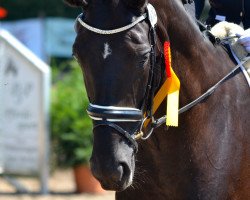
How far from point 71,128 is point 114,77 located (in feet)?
23.4

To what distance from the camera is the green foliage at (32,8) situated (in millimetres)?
27281

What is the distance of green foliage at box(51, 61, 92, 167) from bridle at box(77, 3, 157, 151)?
261 inches

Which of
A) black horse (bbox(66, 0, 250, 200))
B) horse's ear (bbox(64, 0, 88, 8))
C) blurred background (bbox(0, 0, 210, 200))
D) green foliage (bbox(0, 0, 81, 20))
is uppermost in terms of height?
horse's ear (bbox(64, 0, 88, 8))

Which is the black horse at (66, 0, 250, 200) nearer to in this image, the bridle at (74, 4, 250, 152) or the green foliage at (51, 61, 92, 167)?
the bridle at (74, 4, 250, 152)

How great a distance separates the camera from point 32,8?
91.5 feet

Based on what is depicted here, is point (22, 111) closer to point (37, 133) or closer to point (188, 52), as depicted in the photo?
point (37, 133)

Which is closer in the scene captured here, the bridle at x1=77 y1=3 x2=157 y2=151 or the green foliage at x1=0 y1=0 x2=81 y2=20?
the bridle at x1=77 y1=3 x2=157 y2=151

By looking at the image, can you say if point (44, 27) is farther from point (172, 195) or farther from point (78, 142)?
point (172, 195)

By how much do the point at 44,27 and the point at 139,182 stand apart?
1693cm

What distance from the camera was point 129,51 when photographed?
3455 millimetres

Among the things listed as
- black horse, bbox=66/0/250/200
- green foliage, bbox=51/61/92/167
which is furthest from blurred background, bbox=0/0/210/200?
black horse, bbox=66/0/250/200

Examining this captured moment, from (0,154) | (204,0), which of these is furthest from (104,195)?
(204,0)

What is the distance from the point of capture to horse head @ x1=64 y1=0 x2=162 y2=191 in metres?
3.40

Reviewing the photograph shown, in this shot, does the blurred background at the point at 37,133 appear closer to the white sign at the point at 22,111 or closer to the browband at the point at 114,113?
the white sign at the point at 22,111
